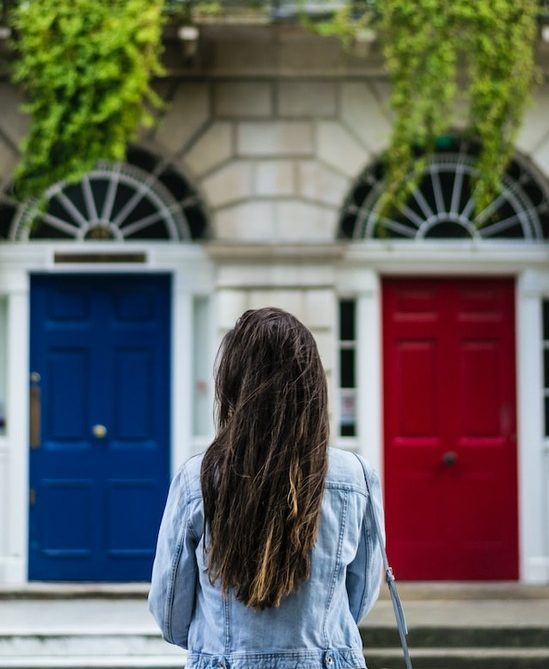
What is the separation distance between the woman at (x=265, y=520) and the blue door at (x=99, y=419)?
6.49 meters

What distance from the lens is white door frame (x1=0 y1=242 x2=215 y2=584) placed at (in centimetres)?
910

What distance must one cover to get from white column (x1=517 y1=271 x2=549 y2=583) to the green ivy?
312 centimetres

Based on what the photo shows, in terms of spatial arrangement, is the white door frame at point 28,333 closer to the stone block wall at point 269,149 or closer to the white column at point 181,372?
the white column at point 181,372

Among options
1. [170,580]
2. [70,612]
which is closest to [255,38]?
[70,612]

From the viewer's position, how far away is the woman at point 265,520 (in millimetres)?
2633

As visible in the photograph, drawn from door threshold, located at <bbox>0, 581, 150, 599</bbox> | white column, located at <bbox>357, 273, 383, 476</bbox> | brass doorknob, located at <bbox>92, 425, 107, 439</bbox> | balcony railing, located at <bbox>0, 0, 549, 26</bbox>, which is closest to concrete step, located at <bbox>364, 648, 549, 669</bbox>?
white column, located at <bbox>357, 273, 383, 476</bbox>

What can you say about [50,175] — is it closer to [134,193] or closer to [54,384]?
[134,193]

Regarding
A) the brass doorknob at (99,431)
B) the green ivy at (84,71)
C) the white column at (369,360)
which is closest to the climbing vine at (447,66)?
the white column at (369,360)

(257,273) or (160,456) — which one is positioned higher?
(257,273)

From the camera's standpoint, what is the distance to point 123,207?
923 cm

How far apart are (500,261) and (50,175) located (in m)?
3.34

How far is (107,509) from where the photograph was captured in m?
9.18

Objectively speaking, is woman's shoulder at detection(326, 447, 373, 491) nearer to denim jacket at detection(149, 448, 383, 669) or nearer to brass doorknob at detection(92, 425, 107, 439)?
denim jacket at detection(149, 448, 383, 669)

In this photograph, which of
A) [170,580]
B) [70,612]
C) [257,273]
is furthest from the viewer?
[257,273]
